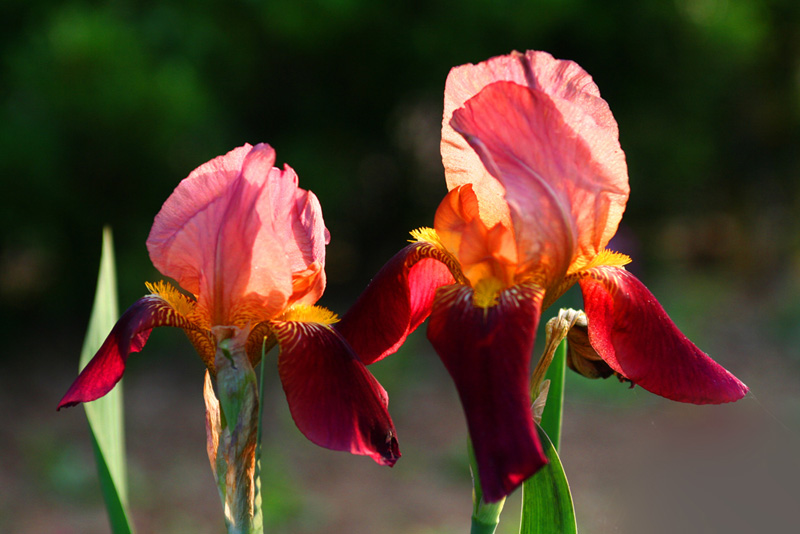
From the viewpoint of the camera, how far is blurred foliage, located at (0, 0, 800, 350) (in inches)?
111

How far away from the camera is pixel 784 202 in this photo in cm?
480

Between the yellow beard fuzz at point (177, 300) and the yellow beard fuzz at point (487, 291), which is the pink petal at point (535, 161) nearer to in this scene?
the yellow beard fuzz at point (487, 291)

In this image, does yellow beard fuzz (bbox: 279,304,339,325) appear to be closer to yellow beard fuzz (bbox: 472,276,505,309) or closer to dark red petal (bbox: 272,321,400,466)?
dark red petal (bbox: 272,321,400,466)

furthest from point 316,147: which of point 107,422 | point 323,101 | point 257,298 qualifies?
point 257,298

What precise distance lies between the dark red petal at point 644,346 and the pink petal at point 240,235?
26 centimetres

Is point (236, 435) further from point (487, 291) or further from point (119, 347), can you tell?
point (487, 291)

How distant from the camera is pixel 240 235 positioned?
61 cm

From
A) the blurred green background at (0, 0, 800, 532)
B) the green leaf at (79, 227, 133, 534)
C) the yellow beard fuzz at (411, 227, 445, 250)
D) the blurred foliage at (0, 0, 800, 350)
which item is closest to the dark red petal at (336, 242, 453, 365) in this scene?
the yellow beard fuzz at (411, 227, 445, 250)

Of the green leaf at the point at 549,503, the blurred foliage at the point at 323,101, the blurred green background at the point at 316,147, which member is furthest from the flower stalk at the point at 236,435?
the blurred foliage at the point at 323,101

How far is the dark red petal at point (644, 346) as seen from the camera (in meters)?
0.60

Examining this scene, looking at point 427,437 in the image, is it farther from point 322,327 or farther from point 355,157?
point 322,327

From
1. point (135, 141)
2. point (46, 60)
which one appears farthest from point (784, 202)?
point (46, 60)

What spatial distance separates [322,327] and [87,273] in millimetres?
2923

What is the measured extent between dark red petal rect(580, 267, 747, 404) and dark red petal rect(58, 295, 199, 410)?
37cm
